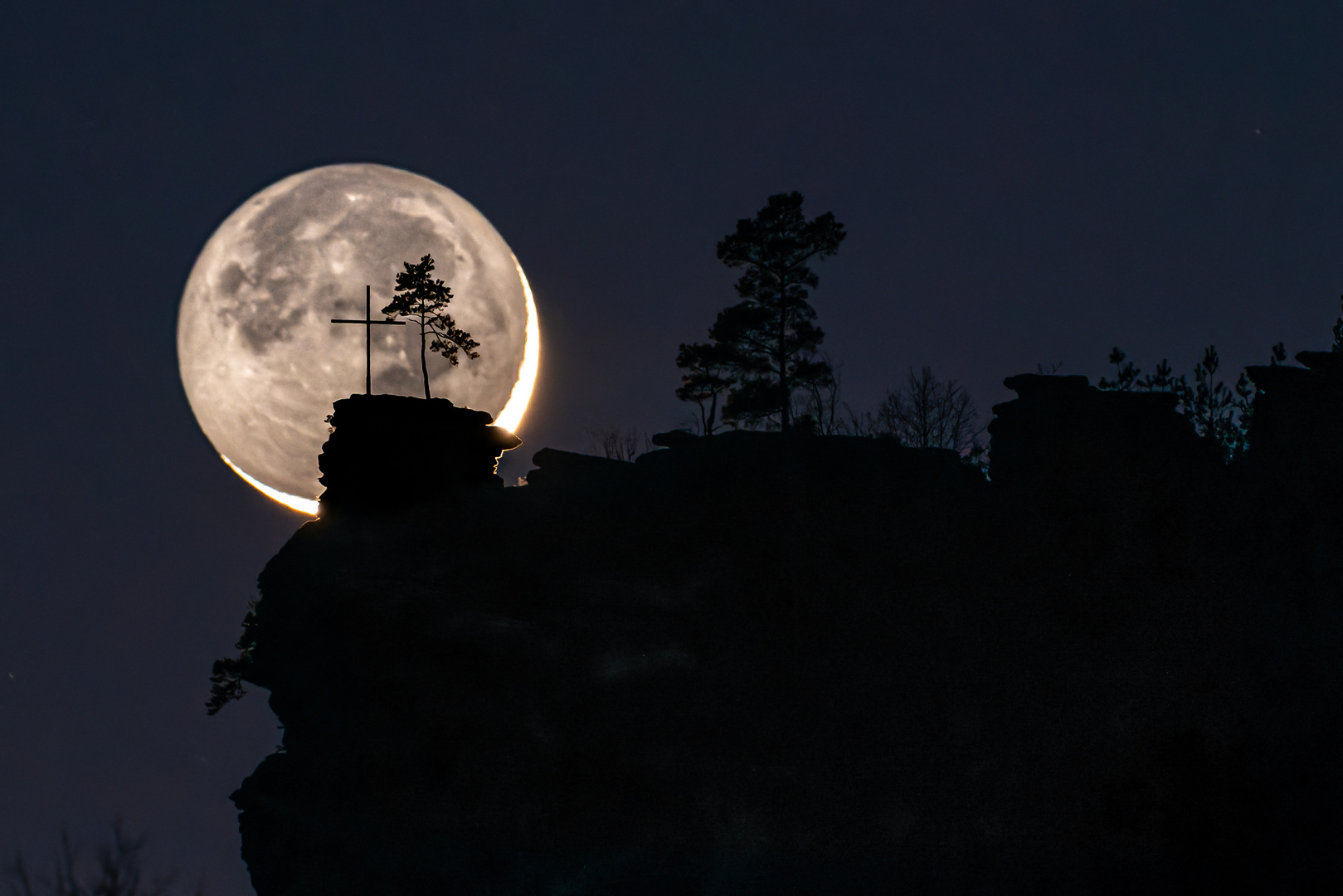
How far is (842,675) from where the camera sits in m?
11.8

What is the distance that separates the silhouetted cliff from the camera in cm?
1163

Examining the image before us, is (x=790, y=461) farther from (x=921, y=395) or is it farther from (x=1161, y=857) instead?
(x=921, y=395)

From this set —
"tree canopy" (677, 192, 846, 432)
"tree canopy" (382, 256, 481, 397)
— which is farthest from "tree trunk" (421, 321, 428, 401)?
"tree canopy" (677, 192, 846, 432)

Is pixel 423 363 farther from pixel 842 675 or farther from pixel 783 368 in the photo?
pixel 783 368

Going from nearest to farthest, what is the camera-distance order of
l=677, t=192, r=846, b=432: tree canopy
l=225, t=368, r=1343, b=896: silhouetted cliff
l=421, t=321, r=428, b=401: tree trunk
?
l=225, t=368, r=1343, b=896: silhouetted cliff → l=421, t=321, r=428, b=401: tree trunk → l=677, t=192, r=846, b=432: tree canopy

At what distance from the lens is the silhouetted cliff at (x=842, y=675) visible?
11.6m

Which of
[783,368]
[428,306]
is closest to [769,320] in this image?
[783,368]

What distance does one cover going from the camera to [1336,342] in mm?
21859

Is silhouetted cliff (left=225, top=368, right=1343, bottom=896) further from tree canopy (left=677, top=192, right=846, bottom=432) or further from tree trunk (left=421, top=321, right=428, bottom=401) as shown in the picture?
tree canopy (left=677, top=192, right=846, bottom=432)

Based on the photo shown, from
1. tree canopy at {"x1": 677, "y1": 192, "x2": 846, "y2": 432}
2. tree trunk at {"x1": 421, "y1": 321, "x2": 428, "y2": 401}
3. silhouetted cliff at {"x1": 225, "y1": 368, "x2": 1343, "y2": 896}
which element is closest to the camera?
silhouetted cliff at {"x1": 225, "y1": 368, "x2": 1343, "y2": 896}

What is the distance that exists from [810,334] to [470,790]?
56.6 feet

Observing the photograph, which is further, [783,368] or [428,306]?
[783,368]

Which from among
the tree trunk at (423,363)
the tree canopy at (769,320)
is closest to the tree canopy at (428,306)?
the tree trunk at (423,363)

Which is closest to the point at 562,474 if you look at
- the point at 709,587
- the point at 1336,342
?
the point at 709,587
